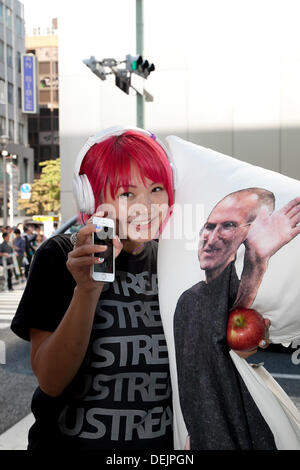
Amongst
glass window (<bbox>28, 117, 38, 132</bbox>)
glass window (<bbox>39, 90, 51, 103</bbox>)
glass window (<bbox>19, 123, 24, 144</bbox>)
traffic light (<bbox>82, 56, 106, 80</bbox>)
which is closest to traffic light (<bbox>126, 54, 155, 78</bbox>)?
traffic light (<bbox>82, 56, 106, 80</bbox>)

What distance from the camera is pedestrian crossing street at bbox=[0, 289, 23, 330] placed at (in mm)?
8191

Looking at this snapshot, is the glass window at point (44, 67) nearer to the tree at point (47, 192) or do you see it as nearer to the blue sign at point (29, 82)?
the blue sign at point (29, 82)

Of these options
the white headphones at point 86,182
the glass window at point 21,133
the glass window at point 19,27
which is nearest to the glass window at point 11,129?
the glass window at point 21,133

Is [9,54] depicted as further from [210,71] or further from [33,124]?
[210,71]

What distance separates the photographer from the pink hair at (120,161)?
3.71 feet

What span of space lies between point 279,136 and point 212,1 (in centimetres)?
396

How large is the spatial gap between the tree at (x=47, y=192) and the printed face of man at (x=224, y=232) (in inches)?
1681

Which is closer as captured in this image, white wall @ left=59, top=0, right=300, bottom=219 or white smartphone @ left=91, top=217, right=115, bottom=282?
white smartphone @ left=91, top=217, right=115, bottom=282

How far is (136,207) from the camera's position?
1.13m

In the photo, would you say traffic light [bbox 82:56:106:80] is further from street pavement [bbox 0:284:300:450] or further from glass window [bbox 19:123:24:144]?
glass window [bbox 19:123:24:144]

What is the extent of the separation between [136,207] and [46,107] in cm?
7649

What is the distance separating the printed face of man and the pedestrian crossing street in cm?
693

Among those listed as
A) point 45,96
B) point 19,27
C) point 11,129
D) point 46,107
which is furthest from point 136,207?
point 45,96
